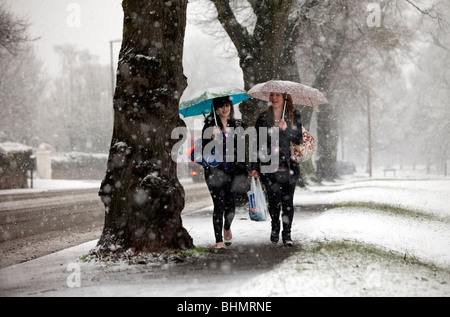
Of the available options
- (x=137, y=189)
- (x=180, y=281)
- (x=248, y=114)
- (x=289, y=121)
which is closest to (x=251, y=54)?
(x=248, y=114)

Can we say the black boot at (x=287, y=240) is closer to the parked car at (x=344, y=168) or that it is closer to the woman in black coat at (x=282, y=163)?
the woman in black coat at (x=282, y=163)

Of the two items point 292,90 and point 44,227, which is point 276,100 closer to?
point 292,90

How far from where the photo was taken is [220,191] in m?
6.42

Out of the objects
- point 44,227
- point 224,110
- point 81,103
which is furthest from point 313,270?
point 81,103

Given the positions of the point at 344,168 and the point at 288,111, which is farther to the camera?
the point at 344,168

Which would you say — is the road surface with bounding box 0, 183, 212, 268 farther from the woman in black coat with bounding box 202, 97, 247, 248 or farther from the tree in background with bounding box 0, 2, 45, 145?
the tree in background with bounding box 0, 2, 45, 145

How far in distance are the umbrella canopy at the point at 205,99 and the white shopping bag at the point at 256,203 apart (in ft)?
4.27

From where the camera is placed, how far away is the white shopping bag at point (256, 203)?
721cm

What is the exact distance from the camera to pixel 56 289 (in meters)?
4.52

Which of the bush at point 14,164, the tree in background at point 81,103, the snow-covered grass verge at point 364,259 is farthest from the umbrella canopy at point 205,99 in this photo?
the tree in background at point 81,103

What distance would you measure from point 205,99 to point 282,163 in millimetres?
1360

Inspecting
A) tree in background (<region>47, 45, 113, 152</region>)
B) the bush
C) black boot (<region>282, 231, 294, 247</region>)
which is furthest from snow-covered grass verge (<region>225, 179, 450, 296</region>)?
tree in background (<region>47, 45, 113, 152</region>)

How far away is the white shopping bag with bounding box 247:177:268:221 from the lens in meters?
7.21

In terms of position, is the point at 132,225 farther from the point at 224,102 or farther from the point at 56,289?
the point at 224,102
